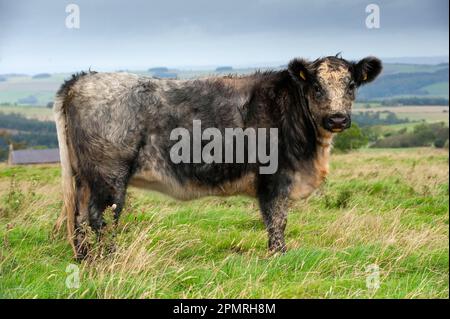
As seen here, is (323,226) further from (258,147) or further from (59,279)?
(59,279)

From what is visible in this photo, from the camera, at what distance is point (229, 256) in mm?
6176

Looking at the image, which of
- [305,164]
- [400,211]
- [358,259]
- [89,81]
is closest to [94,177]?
[89,81]

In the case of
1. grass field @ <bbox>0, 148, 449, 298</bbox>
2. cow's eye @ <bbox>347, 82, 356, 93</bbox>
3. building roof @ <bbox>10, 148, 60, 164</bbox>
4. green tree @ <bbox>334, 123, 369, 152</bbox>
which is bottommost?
building roof @ <bbox>10, 148, 60, 164</bbox>

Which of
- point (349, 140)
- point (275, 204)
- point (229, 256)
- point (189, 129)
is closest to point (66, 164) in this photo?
point (189, 129)

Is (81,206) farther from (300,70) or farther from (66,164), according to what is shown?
(300,70)

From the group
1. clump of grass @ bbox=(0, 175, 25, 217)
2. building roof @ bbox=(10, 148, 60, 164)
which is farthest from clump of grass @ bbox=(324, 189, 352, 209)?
building roof @ bbox=(10, 148, 60, 164)

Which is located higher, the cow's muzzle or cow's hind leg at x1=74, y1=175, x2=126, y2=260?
the cow's muzzle

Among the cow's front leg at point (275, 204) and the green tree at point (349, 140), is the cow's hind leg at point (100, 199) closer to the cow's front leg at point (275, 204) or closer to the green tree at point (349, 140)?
the cow's front leg at point (275, 204)

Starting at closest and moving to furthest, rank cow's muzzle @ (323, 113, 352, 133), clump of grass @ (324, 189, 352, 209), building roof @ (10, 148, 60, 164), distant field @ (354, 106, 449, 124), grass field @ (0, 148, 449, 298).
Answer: grass field @ (0, 148, 449, 298)
cow's muzzle @ (323, 113, 352, 133)
clump of grass @ (324, 189, 352, 209)
building roof @ (10, 148, 60, 164)
distant field @ (354, 106, 449, 124)

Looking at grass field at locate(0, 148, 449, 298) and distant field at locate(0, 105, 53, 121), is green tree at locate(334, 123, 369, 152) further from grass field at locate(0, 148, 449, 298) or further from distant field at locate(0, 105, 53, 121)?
distant field at locate(0, 105, 53, 121)

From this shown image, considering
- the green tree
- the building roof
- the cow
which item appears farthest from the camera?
the building roof

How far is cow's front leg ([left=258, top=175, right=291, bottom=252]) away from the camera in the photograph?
7.12 metres

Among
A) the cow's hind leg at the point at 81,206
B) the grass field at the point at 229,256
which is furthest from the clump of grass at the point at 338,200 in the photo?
the cow's hind leg at the point at 81,206

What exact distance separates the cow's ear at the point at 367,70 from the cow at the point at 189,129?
1.0 inches
